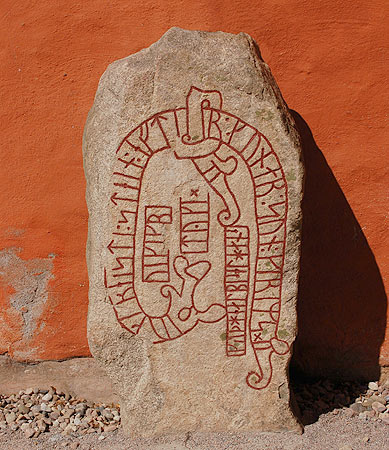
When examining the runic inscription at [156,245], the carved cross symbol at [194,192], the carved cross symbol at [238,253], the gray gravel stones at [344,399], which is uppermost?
the carved cross symbol at [194,192]

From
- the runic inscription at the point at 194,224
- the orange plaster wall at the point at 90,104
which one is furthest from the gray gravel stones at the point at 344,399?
the runic inscription at the point at 194,224

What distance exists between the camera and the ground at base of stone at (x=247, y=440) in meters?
2.99

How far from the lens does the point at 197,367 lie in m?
3.00

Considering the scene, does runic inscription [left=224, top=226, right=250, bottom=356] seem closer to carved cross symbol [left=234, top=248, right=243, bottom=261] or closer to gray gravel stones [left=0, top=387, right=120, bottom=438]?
carved cross symbol [left=234, top=248, right=243, bottom=261]

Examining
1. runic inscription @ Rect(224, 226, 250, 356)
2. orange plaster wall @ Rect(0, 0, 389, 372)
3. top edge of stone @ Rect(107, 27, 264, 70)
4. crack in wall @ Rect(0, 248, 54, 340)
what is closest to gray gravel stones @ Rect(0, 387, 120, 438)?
orange plaster wall @ Rect(0, 0, 389, 372)

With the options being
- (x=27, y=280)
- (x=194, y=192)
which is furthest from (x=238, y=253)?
(x=27, y=280)

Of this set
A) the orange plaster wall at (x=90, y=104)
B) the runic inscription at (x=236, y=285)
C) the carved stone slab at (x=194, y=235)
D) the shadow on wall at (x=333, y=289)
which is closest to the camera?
the carved stone slab at (x=194, y=235)

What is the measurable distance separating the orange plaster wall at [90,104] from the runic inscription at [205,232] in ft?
1.92

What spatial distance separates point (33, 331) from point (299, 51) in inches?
76.3

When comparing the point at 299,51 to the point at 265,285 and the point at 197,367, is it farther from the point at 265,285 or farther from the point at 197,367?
the point at 197,367

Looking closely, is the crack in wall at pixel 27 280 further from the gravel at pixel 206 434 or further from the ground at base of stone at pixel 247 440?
the ground at base of stone at pixel 247 440

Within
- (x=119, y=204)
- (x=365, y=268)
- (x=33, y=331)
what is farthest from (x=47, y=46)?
(x=365, y=268)

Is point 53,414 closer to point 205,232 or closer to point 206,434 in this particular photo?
point 206,434

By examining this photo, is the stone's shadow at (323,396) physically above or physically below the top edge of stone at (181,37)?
below
